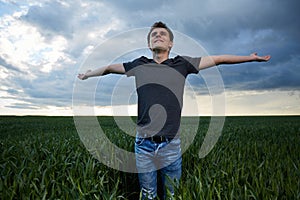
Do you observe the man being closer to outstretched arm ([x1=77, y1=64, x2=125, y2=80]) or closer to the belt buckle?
the belt buckle

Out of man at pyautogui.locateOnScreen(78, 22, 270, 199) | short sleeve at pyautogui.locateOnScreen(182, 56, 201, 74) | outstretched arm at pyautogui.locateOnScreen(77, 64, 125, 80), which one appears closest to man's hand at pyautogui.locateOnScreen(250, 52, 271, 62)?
man at pyautogui.locateOnScreen(78, 22, 270, 199)

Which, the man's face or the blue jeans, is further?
the man's face

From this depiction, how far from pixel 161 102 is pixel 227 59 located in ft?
3.25

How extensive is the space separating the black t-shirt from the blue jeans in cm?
13

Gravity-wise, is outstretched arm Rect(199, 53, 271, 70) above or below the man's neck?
below

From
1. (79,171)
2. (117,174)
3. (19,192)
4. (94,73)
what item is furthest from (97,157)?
(19,192)

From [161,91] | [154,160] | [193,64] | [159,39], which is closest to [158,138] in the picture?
[154,160]

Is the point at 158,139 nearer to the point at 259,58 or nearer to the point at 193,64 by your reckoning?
the point at 193,64

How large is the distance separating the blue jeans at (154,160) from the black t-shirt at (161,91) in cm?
13

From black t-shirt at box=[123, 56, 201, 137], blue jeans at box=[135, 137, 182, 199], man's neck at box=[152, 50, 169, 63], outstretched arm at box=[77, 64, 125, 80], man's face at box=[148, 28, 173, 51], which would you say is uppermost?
man's face at box=[148, 28, 173, 51]

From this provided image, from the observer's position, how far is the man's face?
159 inches

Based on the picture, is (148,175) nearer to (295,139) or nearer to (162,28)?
(162,28)

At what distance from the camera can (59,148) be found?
5.22 metres

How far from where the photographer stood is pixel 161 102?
12.9ft
